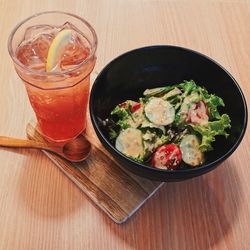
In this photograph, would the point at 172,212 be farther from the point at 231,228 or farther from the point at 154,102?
the point at 154,102

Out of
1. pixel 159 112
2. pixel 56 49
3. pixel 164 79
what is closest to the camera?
pixel 56 49

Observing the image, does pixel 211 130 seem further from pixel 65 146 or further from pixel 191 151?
pixel 65 146

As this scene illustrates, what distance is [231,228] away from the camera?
34.8 inches

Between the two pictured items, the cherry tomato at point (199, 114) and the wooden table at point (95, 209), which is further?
the cherry tomato at point (199, 114)

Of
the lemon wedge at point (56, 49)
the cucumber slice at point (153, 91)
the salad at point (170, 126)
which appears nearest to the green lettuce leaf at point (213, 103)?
the salad at point (170, 126)

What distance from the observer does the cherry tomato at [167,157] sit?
0.87m

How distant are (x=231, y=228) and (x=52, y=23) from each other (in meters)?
0.67

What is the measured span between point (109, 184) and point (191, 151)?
0.21m

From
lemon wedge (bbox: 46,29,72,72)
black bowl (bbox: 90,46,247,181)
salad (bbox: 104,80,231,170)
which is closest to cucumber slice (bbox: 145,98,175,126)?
salad (bbox: 104,80,231,170)

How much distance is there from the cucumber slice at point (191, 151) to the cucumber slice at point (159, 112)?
0.07 metres

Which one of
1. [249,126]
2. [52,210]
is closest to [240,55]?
[249,126]

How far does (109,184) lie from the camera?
91 centimetres

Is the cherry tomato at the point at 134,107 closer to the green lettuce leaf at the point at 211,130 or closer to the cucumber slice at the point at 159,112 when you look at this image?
the cucumber slice at the point at 159,112

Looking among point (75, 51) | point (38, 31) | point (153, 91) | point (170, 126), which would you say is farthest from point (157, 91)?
point (38, 31)
